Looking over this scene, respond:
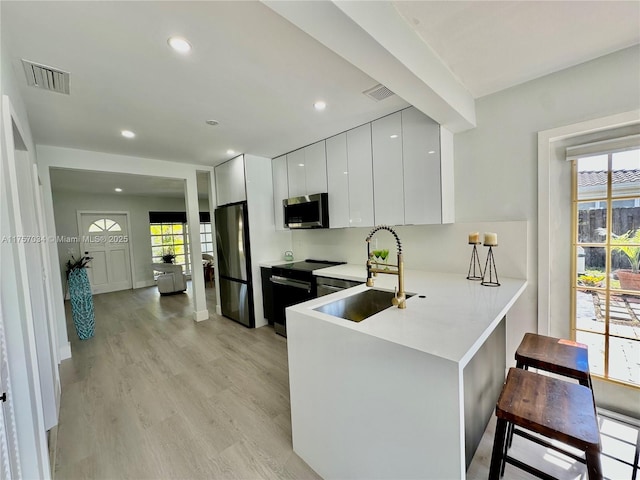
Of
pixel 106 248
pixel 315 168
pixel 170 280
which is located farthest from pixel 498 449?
pixel 106 248

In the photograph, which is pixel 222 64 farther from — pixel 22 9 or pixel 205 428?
pixel 205 428

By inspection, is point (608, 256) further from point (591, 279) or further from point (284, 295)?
point (284, 295)

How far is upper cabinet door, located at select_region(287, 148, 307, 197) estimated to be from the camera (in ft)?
11.3

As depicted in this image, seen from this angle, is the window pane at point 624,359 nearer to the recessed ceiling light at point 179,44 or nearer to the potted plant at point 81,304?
the recessed ceiling light at point 179,44

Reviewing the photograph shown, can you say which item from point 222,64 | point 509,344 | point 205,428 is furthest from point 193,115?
point 509,344

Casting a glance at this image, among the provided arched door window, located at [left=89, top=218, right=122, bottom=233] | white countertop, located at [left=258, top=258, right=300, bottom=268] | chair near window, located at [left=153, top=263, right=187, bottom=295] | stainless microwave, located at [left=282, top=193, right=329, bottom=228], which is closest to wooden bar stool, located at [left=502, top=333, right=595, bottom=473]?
stainless microwave, located at [left=282, top=193, right=329, bottom=228]

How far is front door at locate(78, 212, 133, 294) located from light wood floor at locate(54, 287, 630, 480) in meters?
3.59

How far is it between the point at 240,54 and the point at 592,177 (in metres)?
2.51

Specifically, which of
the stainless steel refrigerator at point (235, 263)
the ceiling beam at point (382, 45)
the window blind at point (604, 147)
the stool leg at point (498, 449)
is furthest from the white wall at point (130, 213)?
the window blind at point (604, 147)

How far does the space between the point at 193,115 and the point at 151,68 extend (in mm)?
702

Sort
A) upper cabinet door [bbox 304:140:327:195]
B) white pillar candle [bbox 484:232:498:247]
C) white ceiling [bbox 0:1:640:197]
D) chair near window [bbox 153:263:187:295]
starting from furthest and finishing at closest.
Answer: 1. chair near window [bbox 153:263:187:295]
2. upper cabinet door [bbox 304:140:327:195]
3. white pillar candle [bbox 484:232:498:247]
4. white ceiling [bbox 0:1:640:197]

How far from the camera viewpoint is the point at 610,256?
183 centimetres

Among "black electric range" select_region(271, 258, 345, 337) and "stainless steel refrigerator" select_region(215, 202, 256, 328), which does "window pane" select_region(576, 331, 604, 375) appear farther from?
"stainless steel refrigerator" select_region(215, 202, 256, 328)

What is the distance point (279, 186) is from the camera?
3.84m
